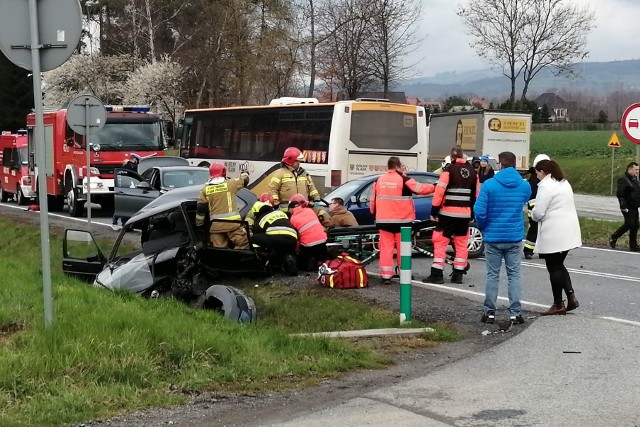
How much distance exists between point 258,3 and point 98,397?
40588mm

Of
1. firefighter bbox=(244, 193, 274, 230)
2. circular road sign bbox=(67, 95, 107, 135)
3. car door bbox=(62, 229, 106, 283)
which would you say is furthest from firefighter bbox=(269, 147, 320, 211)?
circular road sign bbox=(67, 95, 107, 135)

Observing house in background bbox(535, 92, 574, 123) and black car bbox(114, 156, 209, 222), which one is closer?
black car bbox(114, 156, 209, 222)

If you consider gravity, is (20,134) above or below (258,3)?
below

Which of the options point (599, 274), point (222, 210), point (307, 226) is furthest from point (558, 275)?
point (599, 274)

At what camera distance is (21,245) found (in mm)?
20750

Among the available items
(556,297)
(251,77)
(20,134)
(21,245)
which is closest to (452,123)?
(251,77)

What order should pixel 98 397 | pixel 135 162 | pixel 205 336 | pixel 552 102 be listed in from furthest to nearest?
pixel 552 102, pixel 135 162, pixel 205 336, pixel 98 397

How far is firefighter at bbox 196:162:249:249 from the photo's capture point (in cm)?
1124

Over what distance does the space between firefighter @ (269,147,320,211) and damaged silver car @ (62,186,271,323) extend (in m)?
1.53

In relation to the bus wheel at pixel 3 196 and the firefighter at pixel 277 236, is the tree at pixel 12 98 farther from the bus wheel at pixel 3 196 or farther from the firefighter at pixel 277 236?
the firefighter at pixel 277 236

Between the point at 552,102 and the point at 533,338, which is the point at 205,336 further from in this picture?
the point at 552,102

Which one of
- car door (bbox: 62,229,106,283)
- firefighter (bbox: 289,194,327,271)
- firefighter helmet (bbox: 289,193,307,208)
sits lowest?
car door (bbox: 62,229,106,283)

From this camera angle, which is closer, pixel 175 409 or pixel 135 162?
pixel 175 409

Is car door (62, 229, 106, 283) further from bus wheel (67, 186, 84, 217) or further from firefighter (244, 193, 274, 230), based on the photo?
bus wheel (67, 186, 84, 217)
